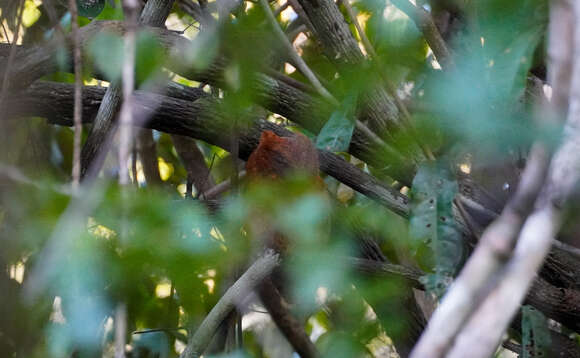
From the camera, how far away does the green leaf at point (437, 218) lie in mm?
1115

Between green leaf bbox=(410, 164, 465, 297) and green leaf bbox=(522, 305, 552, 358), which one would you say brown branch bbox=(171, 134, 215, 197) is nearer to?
green leaf bbox=(522, 305, 552, 358)

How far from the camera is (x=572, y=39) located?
743 millimetres

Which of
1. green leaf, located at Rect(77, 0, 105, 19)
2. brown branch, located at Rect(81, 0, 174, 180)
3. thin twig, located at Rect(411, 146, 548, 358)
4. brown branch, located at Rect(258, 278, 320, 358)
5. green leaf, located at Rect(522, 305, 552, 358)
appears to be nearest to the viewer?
thin twig, located at Rect(411, 146, 548, 358)

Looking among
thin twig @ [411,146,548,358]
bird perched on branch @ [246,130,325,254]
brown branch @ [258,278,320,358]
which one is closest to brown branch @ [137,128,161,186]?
brown branch @ [258,278,320,358]

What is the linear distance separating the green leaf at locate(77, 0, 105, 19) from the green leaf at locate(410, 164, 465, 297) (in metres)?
1.22

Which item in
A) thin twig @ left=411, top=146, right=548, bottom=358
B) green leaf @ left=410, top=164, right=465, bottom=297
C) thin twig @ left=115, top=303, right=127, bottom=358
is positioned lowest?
thin twig @ left=115, top=303, right=127, bottom=358

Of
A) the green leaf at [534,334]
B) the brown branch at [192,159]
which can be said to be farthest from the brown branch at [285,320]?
the green leaf at [534,334]

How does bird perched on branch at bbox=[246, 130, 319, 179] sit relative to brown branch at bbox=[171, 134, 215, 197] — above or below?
above

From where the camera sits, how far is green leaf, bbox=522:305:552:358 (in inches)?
62.5

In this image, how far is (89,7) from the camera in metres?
2.02

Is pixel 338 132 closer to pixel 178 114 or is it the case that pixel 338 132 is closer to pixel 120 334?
pixel 178 114

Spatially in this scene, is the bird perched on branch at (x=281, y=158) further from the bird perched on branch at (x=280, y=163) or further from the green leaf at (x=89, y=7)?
the green leaf at (x=89, y=7)

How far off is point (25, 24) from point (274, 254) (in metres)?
1.46

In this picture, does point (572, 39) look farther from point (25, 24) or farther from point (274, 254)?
point (25, 24)
